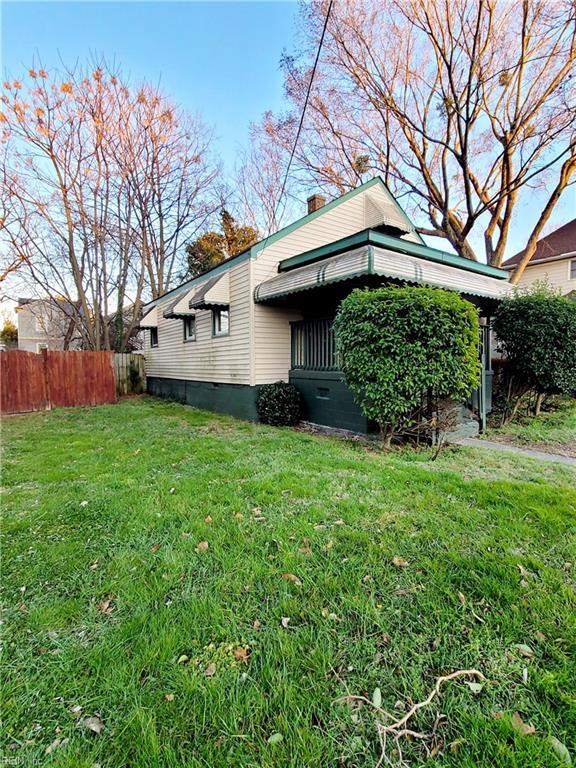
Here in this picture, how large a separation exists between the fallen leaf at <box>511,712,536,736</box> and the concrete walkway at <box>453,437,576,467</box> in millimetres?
4665

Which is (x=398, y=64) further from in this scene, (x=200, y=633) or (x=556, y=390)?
(x=200, y=633)

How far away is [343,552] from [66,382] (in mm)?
11838

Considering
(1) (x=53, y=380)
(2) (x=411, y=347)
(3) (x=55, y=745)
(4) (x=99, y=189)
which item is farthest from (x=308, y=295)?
(4) (x=99, y=189)

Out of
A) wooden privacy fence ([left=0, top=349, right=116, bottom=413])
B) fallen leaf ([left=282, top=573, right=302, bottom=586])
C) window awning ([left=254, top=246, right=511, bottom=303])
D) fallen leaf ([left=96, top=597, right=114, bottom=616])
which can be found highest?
window awning ([left=254, top=246, right=511, bottom=303])

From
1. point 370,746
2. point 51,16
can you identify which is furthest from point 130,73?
point 370,746

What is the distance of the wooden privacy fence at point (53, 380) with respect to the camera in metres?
10.7

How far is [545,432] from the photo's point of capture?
723cm

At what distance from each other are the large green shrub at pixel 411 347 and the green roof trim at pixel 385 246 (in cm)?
146

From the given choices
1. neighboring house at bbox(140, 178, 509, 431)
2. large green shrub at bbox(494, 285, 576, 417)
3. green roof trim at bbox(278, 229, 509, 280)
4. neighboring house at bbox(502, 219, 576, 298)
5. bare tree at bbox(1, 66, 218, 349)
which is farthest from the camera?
neighboring house at bbox(502, 219, 576, 298)

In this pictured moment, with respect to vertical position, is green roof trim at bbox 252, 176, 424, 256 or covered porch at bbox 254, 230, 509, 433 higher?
green roof trim at bbox 252, 176, 424, 256

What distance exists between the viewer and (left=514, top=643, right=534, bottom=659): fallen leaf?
1.83m

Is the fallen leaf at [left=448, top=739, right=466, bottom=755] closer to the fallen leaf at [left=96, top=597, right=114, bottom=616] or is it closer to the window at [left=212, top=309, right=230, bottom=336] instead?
the fallen leaf at [left=96, top=597, right=114, bottom=616]

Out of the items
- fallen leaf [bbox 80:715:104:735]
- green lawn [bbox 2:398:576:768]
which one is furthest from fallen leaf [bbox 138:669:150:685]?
fallen leaf [bbox 80:715:104:735]

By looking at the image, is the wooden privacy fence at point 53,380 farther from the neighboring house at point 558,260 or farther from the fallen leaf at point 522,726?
the neighboring house at point 558,260
